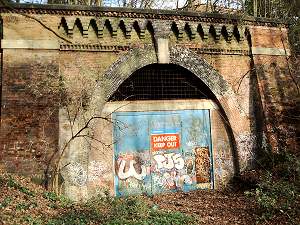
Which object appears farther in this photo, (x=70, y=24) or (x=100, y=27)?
(x=100, y=27)

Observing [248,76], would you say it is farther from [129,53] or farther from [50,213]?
[50,213]

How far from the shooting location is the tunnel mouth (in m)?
11.8

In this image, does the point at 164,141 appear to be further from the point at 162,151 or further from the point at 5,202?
the point at 5,202

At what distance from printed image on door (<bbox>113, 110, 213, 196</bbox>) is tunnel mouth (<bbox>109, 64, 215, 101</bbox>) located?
1.90 ft

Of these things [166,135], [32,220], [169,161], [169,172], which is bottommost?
[32,220]

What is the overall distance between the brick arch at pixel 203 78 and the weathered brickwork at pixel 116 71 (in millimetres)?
32

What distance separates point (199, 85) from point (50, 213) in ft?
22.1

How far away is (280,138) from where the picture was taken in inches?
490

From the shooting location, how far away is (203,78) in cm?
1221

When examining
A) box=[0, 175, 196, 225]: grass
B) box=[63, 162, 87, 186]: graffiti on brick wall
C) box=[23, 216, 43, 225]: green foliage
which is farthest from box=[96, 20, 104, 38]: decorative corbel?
box=[23, 216, 43, 225]: green foliage

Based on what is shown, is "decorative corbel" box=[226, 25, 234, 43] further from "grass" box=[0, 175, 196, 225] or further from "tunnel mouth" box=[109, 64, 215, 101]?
"grass" box=[0, 175, 196, 225]

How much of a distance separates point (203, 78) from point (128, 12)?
10.7 ft

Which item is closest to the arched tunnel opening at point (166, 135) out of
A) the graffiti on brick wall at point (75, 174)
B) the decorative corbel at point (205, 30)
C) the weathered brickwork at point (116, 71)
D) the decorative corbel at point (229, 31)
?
the weathered brickwork at point (116, 71)

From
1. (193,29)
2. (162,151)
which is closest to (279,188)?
(162,151)
